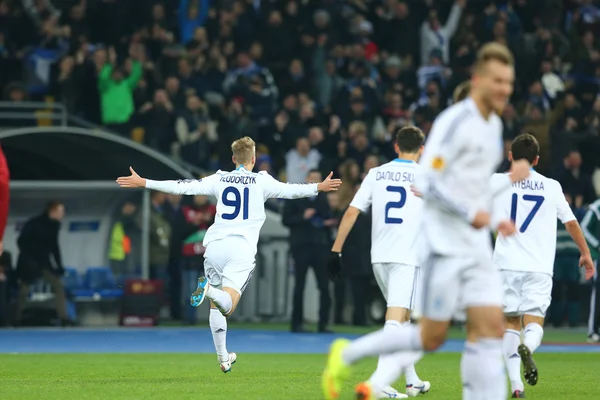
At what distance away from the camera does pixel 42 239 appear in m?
23.6

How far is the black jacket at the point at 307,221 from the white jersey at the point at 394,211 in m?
10.3

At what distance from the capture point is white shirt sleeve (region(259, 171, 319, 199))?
1318 centimetres

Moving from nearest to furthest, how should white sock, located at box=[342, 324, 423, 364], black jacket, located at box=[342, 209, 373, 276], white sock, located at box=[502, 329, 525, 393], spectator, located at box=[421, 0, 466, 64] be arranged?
1. white sock, located at box=[342, 324, 423, 364]
2. white sock, located at box=[502, 329, 525, 393]
3. black jacket, located at box=[342, 209, 373, 276]
4. spectator, located at box=[421, 0, 466, 64]

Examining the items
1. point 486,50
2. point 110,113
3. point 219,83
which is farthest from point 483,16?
point 486,50

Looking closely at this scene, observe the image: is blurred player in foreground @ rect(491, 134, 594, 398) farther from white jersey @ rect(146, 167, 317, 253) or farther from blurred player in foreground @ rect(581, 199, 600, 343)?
blurred player in foreground @ rect(581, 199, 600, 343)

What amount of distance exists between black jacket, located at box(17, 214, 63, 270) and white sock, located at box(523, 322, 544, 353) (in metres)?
13.1

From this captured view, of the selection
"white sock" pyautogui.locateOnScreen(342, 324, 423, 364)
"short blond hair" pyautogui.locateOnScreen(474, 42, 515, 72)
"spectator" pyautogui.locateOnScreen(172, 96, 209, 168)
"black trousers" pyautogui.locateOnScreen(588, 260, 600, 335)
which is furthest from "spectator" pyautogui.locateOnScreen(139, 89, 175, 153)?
"short blond hair" pyautogui.locateOnScreen(474, 42, 515, 72)

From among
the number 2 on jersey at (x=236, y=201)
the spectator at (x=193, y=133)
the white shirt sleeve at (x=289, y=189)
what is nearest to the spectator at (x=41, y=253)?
the spectator at (x=193, y=133)

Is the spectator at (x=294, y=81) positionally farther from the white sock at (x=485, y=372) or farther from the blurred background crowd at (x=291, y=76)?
the white sock at (x=485, y=372)

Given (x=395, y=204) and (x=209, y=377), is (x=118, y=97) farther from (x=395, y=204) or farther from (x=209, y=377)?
(x=395, y=204)

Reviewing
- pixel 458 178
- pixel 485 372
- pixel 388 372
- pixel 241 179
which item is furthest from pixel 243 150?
pixel 485 372

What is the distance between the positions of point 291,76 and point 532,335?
15.8 m

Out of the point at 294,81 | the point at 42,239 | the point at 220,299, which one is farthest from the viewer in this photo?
the point at 294,81

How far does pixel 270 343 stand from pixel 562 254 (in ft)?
22.1
